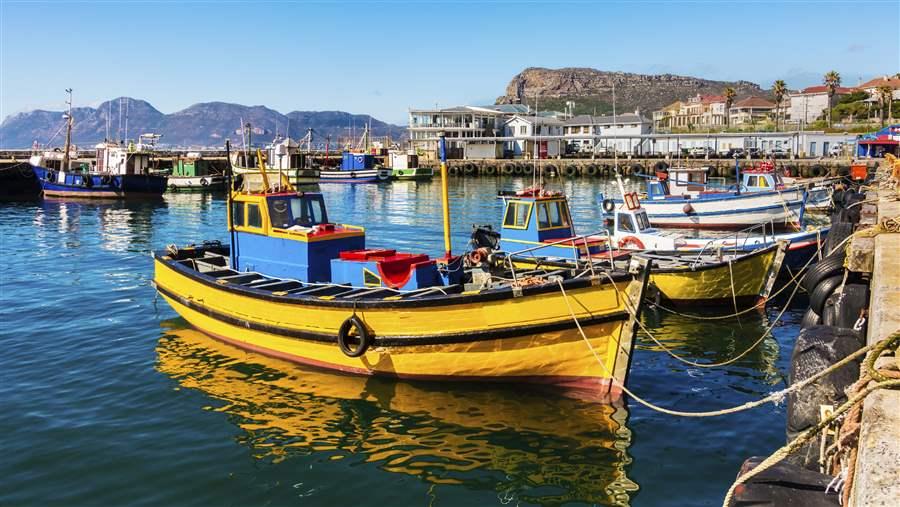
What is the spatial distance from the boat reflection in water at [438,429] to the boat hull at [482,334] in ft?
1.22

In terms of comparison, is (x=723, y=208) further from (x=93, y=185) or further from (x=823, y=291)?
(x=93, y=185)

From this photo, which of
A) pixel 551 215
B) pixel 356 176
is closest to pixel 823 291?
pixel 551 215

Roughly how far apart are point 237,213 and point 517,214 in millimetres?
8244

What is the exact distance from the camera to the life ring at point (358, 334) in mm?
12125

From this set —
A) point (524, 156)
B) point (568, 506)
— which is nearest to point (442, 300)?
point (568, 506)

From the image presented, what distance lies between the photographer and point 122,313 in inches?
744

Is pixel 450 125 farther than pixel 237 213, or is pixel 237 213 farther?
pixel 450 125

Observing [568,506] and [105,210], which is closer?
[568,506]

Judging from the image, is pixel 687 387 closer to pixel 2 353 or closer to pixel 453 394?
pixel 453 394

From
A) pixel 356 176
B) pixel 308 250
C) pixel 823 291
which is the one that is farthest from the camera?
pixel 356 176

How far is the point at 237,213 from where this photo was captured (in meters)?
16.0

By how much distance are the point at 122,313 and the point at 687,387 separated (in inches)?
579

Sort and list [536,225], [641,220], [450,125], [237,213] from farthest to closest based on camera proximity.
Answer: [450,125] < [641,220] < [536,225] < [237,213]

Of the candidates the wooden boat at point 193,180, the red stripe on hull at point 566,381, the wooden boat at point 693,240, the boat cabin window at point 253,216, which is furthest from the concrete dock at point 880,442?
the wooden boat at point 193,180
